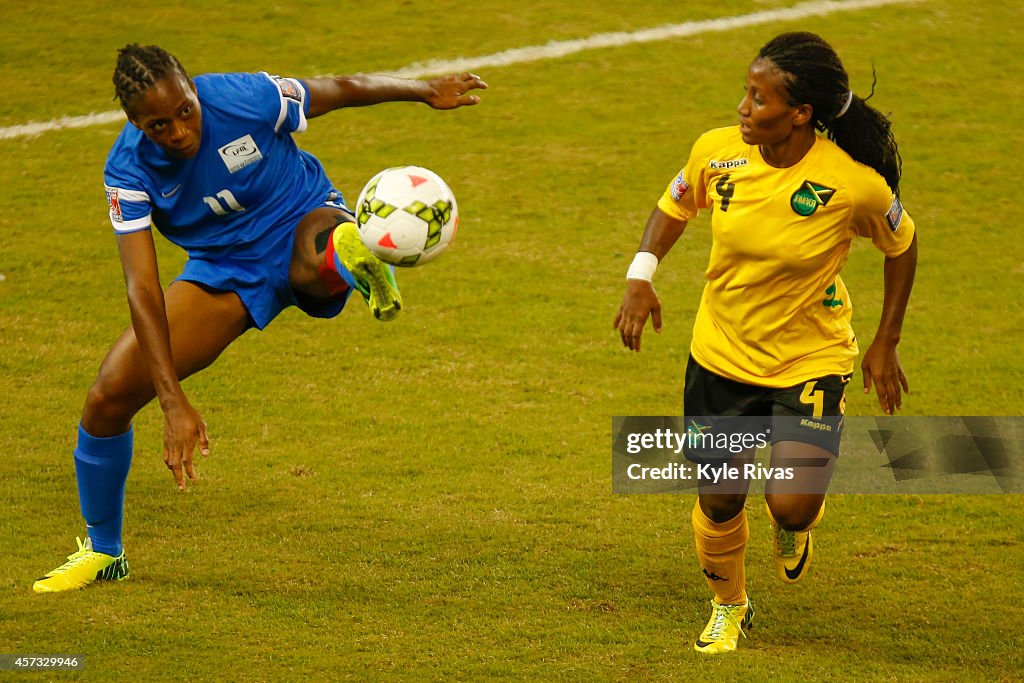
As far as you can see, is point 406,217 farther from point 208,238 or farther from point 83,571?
point 83,571

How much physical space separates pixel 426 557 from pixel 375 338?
2697 millimetres

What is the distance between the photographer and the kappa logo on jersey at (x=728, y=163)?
16.0 feet

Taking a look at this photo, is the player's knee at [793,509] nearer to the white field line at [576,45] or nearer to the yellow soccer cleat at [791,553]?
the yellow soccer cleat at [791,553]

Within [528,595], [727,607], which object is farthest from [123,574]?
[727,607]

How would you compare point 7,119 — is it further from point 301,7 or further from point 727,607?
point 727,607

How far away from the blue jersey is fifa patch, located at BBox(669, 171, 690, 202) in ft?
5.00

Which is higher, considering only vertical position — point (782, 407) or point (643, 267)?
point (643, 267)

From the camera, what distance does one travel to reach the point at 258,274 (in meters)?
5.55

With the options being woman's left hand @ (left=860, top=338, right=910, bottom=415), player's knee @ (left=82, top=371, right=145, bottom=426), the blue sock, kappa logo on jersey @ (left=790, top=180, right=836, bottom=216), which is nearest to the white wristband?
kappa logo on jersey @ (left=790, top=180, right=836, bottom=216)

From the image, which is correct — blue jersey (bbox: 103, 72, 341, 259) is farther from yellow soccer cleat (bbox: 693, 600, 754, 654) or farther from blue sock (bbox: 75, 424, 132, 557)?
yellow soccer cleat (bbox: 693, 600, 754, 654)

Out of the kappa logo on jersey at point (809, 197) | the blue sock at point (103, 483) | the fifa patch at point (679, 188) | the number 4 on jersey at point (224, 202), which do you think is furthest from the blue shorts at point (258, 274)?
the kappa logo on jersey at point (809, 197)

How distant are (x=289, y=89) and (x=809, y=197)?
209 centimetres

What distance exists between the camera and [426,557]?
6.00 m

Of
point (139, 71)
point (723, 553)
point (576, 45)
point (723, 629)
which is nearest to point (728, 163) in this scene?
point (723, 553)
